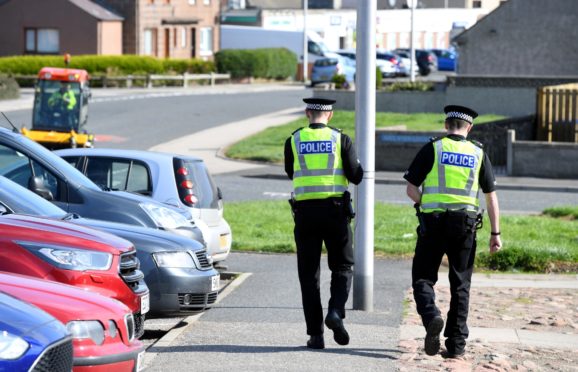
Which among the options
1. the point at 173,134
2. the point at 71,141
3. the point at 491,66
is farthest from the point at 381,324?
the point at 491,66

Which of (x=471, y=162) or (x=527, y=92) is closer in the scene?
(x=471, y=162)

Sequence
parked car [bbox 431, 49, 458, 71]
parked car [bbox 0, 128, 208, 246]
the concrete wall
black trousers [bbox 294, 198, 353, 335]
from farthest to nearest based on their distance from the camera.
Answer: parked car [bbox 431, 49, 458, 71], the concrete wall, parked car [bbox 0, 128, 208, 246], black trousers [bbox 294, 198, 353, 335]

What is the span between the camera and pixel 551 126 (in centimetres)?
3012

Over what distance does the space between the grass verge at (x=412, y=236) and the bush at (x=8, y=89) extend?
27.7 m

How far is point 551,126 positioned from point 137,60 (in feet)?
112

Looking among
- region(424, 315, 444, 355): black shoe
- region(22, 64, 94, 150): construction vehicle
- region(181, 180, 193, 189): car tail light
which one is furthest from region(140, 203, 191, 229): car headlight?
region(22, 64, 94, 150): construction vehicle

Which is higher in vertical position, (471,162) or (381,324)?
(471,162)

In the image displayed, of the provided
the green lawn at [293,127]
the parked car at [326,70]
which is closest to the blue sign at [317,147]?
the green lawn at [293,127]

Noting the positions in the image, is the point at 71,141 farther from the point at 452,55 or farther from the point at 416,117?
the point at 452,55

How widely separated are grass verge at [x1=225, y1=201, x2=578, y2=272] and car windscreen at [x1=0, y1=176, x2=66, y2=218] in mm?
7076

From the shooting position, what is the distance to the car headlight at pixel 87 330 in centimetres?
714

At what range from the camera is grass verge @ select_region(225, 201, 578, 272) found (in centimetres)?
1563

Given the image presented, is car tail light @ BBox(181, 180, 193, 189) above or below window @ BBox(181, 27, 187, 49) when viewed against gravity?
below

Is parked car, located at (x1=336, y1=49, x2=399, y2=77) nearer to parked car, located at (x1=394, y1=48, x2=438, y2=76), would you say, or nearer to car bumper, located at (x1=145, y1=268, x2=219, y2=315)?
parked car, located at (x1=394, y1=48, x2=438, y2=76)
